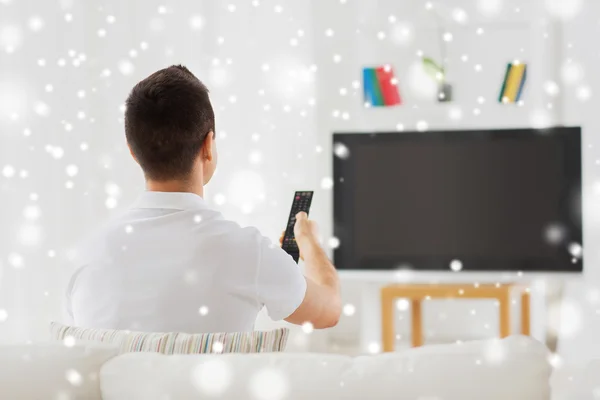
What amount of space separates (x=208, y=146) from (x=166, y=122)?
0.30 ft

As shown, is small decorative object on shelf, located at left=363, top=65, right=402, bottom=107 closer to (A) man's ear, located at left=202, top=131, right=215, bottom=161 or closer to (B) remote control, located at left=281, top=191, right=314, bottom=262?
(B) remote control, located at left=281, top=191, right=314, bottom=262

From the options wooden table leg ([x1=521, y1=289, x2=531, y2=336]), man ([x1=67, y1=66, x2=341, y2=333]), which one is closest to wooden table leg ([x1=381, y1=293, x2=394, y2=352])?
wooden table leg ([x1=521, y1=289, x2=531, y2=336])

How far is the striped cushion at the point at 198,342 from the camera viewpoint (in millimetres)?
935

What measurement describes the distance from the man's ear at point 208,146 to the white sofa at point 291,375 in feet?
1.94

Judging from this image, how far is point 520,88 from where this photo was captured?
3430 mm

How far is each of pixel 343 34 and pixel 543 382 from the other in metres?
3.09

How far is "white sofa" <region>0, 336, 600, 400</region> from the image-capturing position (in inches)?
28.0

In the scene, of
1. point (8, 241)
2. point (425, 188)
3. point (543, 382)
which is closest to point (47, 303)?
point (8, 241)

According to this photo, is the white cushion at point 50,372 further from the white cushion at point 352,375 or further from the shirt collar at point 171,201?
the shirt collar at point 171,201

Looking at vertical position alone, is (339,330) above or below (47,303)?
below

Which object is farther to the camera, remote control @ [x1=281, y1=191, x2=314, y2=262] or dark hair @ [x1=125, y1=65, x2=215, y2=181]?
remote control @ [x1=281, y1=191, x2=314, y2=262]

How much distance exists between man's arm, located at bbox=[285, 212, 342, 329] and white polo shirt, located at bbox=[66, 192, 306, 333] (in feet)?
0.11

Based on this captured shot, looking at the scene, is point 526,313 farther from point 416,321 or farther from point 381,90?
point 381,90

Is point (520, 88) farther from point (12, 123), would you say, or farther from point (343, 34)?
point (12, 123)
